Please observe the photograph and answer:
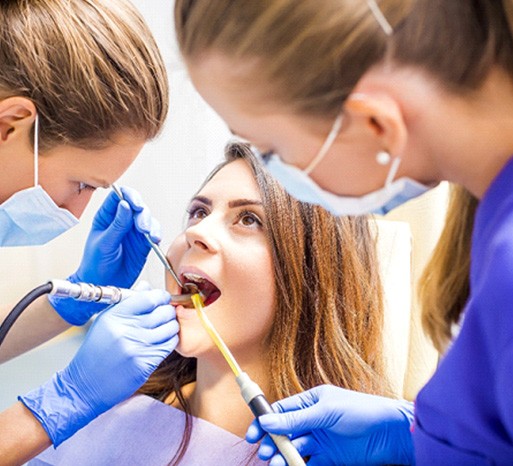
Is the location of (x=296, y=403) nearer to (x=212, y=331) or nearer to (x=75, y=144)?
(x=212, y=331)

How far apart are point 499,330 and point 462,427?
0.54 feet

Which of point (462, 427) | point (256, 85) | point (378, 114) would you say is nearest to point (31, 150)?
point (256, 85)

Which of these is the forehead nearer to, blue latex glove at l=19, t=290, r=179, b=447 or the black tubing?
blue latex glove at l=19, t=290, r=179, b=447

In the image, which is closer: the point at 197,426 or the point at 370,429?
the point at 370,429

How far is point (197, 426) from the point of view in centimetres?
159

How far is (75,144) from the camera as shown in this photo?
4.13ft

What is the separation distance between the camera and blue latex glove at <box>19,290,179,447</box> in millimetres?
1419

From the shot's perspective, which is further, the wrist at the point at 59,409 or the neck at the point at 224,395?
the neck at the point at 224,395

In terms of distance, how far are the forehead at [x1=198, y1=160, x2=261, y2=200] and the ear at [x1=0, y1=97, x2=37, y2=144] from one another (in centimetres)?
49

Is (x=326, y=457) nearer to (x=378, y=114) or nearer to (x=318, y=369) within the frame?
(x=318, y=369)

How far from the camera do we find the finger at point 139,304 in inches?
58.4

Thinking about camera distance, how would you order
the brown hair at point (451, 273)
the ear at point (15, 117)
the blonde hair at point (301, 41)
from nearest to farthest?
the blonde hair at point (301, 41)
the brown hair at point (451, 273)
the ear at point (15, 117)

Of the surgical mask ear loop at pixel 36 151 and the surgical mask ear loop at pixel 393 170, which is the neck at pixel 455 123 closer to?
the surgical mask ear loop at pixel 393 170

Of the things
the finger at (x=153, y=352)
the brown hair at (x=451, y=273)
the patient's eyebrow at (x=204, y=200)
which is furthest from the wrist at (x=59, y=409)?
the brown hair at (x=451, y=273)
